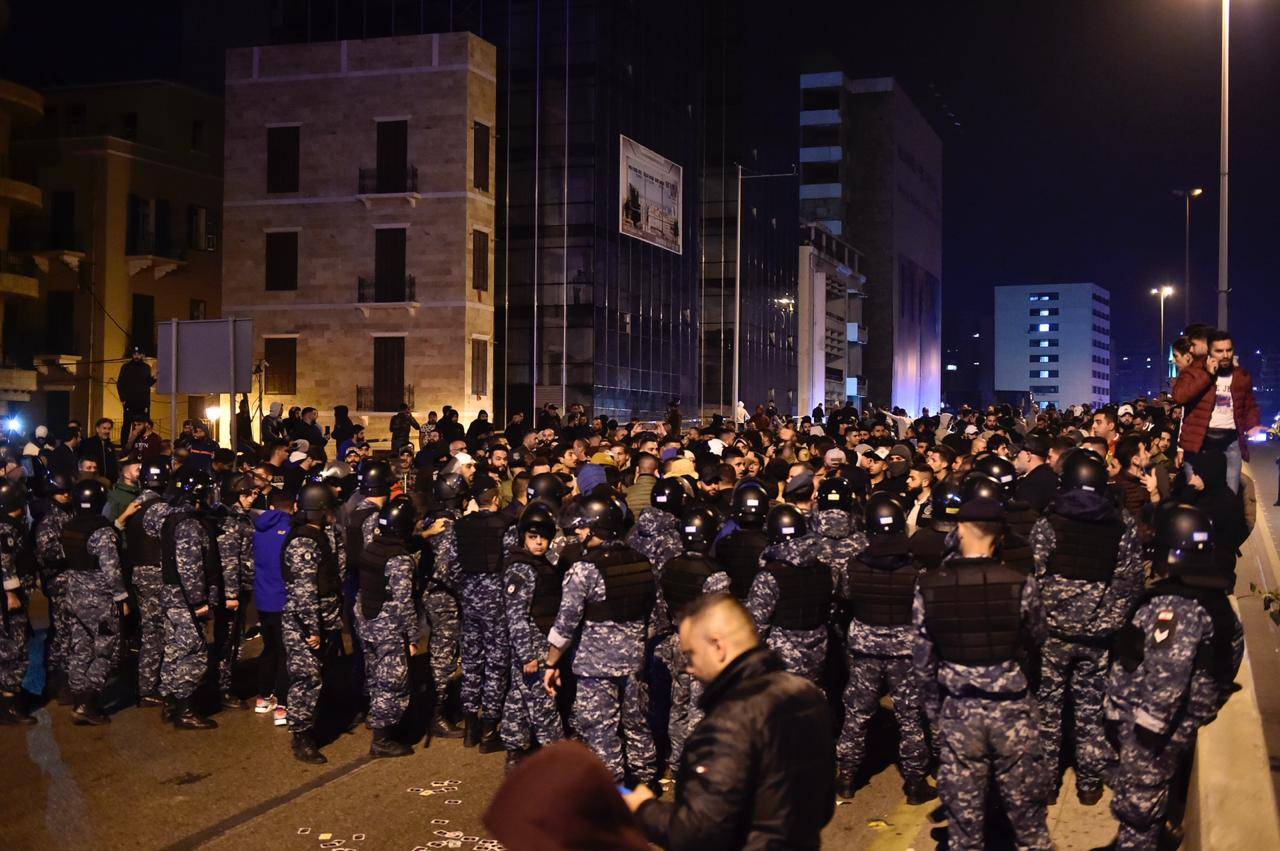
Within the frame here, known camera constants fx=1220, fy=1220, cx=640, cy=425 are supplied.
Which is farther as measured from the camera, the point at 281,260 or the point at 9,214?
the point at 281,260

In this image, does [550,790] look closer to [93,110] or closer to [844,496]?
[844,496]

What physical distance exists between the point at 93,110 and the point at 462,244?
547 inches

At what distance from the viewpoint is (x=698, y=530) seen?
884cm

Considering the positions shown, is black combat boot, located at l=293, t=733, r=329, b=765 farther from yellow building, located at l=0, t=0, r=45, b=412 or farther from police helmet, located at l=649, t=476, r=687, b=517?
yellow building, located at l=0, t=0, r=45, b=412

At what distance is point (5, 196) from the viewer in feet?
111

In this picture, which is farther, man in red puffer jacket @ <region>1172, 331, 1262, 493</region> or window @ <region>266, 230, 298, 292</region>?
window @ <region>266, 230, 298, 292</region>

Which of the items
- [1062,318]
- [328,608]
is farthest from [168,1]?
[1062,318]

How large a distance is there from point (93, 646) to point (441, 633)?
298cm

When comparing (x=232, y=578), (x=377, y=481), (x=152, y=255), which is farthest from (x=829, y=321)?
(x=377, y=481)

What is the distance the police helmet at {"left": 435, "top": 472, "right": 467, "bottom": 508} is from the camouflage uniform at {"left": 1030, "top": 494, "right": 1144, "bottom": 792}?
4.86m

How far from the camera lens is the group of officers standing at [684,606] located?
6438 millimetres

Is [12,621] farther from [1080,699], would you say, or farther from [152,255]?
[152,255]

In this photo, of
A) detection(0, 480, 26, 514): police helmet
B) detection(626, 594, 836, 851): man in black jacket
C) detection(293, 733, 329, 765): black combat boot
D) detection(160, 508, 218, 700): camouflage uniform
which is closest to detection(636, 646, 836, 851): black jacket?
detection(626, 594, 836, 851): man in black jacket

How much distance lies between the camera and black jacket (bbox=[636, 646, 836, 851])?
404cm
